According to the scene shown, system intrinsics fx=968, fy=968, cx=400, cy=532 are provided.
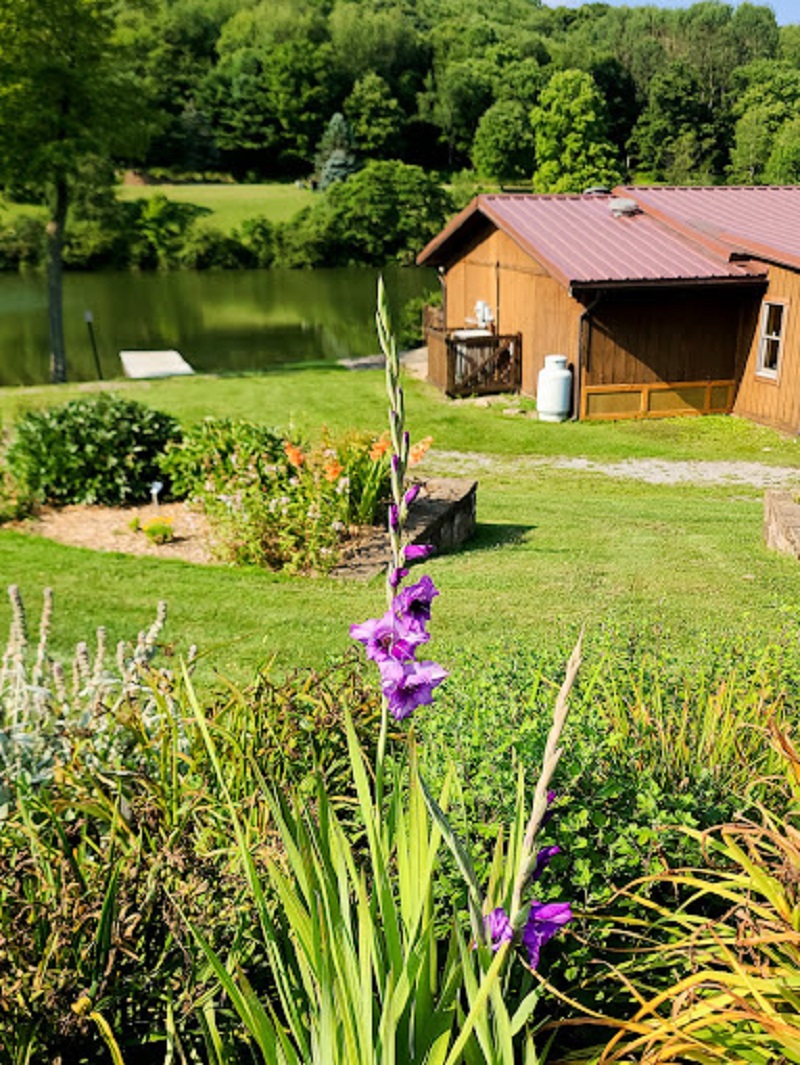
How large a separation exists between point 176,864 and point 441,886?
66 cm

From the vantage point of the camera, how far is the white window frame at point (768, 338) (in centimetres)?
1644

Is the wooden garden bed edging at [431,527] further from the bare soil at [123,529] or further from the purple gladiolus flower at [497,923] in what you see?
the purple gladiolus flower at [497,923]

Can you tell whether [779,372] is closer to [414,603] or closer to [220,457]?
[220,457]

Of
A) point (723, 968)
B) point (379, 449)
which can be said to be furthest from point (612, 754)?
point (379, 449)

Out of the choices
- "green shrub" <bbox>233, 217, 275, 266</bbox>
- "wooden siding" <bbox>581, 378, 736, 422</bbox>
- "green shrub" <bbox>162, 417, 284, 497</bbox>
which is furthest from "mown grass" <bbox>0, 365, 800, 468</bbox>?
"green shrub" <bbox>233, 217, 275, 266</bbox>

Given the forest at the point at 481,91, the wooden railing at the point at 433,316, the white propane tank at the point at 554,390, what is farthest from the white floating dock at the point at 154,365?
the forest at the point at 481,91

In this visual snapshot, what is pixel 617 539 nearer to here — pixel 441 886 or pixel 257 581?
pixel 257 581

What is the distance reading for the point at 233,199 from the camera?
70062 mm

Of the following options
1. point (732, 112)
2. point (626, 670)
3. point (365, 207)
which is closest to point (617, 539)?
point (626, 670)

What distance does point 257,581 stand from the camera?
7.41 meters

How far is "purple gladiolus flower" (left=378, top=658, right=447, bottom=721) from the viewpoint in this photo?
5.64ft

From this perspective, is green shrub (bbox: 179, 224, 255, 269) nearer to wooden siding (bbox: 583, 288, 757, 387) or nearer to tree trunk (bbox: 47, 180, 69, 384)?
tree trunk (bbox: 47, 180, 69, 384)

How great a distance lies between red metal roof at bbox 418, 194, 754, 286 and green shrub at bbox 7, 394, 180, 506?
9.24 meters

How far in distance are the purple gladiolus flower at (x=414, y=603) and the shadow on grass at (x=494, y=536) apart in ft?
22.1
